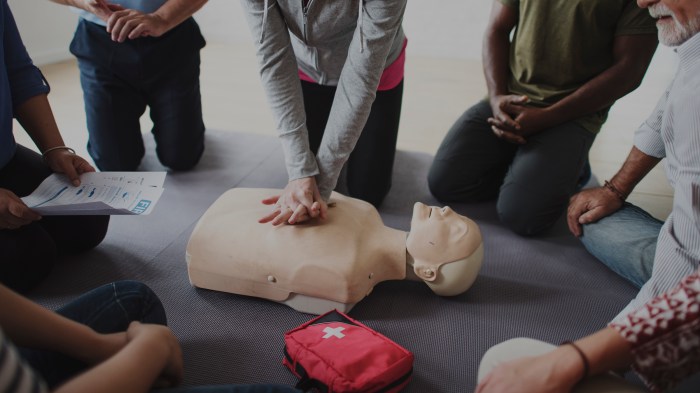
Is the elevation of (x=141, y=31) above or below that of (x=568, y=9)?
below

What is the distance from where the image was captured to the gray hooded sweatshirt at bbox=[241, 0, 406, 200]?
4.25ft

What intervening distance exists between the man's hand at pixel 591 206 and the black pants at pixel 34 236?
146 centimetres

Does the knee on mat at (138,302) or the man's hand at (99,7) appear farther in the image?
the man's hand at (99,7)

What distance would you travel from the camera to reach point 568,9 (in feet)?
4.99

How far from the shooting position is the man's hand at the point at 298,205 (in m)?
1.26

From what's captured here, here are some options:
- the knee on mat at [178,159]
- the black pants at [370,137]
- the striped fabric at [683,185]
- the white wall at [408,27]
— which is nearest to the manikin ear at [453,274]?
the striped fabric at [683,185]

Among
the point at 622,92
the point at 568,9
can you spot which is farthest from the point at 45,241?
the point at 622,92

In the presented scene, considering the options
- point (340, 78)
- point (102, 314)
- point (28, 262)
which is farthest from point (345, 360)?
point (28, 262)

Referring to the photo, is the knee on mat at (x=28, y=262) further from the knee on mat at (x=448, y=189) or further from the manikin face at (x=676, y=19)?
the manikin face at (x=676, y=19)

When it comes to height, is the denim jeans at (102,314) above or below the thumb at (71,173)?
below

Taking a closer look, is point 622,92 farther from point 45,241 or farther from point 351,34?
point 45,241

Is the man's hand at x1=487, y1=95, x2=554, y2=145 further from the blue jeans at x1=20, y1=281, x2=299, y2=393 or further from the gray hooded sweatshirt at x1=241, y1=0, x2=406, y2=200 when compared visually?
the blue jeans at x1=20, y1=281, x2=299, y2=393

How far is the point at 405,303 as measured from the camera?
1.33 m

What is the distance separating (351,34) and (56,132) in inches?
35.7
